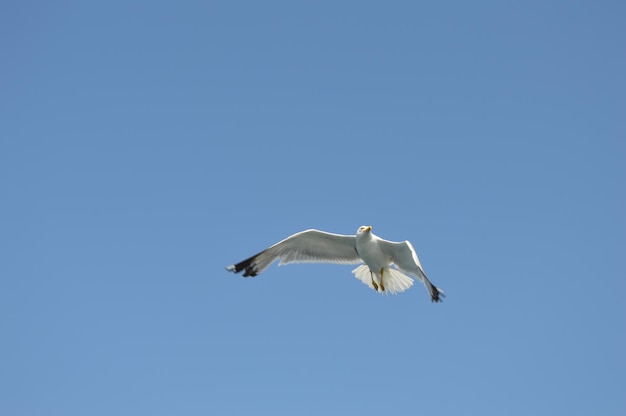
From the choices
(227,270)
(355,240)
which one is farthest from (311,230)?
(227,270)

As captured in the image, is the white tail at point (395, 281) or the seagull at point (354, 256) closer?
the seagull at point (354, 256)

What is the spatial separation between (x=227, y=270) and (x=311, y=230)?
6.77 feet

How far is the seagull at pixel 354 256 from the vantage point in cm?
1303

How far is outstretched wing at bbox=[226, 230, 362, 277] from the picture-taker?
13.7 meters

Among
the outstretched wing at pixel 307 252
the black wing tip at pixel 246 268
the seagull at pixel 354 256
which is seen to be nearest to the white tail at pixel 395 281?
the seagull at pixel 354 256

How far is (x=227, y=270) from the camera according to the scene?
13.9 metres

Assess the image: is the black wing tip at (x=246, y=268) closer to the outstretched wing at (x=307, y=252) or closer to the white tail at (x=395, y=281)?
the outstretched wing at (x=307, y=252)

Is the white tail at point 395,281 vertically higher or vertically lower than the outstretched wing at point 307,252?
lower

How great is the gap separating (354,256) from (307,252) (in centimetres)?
104

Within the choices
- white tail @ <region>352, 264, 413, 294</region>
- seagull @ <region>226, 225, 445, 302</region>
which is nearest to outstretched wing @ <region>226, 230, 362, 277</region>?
seagull @ <region>226, 225, 445, 302</region>

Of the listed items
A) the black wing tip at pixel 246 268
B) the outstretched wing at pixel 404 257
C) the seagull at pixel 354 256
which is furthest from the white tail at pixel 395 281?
the black wing tip at pixel 246 268

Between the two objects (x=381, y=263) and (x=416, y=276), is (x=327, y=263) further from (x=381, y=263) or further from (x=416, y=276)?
(x=416, y=276)

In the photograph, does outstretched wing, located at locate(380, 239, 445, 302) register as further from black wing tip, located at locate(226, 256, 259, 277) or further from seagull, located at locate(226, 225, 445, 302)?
black wing tip, located at locate(226, 256, 259, 277)

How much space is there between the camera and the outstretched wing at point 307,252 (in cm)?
1372
